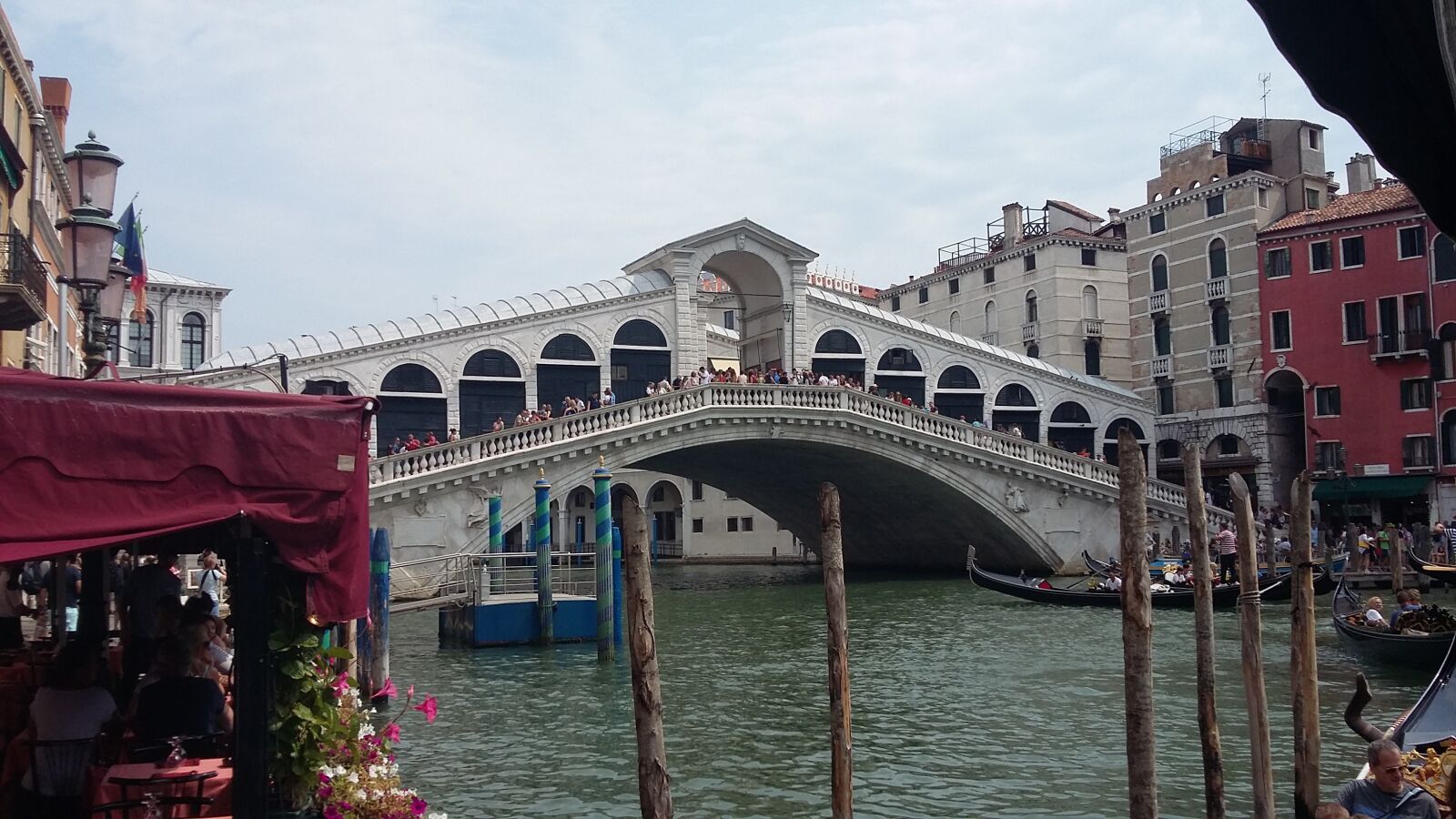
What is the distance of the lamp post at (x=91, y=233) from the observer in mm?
6211

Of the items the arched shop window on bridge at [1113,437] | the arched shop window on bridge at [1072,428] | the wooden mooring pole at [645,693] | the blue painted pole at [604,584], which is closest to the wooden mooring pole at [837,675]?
the wooden mooring pole at [645,693]

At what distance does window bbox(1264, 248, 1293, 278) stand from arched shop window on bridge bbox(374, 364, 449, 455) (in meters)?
16.7

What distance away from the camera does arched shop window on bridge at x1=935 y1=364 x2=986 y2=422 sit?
1093 inches

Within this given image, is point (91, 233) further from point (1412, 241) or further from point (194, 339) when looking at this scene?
point (194, 339)

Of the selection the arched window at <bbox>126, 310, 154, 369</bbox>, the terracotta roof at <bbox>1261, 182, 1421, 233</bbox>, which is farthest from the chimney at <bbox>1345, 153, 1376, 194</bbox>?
the arched window at <bbox>126, 310, 154, 369</bbox>

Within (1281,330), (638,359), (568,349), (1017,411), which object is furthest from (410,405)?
(1281,330)

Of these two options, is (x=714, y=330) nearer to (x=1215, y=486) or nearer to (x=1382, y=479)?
(x=1215, y=486)

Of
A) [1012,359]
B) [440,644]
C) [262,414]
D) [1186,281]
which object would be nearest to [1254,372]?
[1186,281]

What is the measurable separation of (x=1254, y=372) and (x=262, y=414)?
25251 mm

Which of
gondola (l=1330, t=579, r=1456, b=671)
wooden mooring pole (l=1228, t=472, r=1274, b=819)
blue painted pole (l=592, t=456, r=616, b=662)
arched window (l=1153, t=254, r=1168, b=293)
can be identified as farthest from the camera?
arched window (l=1153, t=254, r=1168, b=293)

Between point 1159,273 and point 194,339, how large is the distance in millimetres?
21869

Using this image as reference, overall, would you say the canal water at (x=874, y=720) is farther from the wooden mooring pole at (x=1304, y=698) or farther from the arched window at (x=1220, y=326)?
the arched window at (x=1220, y=326)

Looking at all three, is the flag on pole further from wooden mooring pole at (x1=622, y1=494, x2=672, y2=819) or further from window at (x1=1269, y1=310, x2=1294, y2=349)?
window at (x1=1269, y1=310, x2=1294, y2=349)

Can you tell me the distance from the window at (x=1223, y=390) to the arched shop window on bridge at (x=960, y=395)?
489 centimetres
